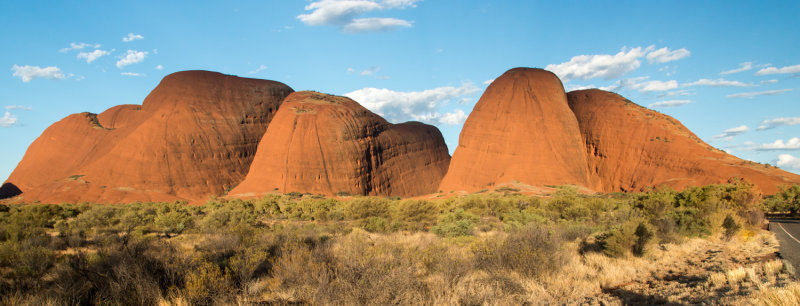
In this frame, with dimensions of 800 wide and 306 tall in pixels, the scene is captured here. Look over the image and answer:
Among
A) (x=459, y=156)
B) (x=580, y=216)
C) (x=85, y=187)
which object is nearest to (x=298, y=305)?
(x=580, y=216)

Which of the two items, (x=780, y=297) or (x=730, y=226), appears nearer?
(x=780, y=297)

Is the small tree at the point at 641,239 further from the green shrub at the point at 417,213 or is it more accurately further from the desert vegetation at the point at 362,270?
the green shrub at the point at 417,213

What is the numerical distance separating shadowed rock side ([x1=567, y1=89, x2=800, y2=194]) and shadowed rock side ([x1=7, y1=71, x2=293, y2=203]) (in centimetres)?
4286

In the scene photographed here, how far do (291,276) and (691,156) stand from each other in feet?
141

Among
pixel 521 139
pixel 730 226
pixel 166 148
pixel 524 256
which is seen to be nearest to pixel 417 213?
pixel 524 256

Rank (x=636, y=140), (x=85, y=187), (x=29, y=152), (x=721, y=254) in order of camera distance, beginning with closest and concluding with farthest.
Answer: (x=721, y=254) < (x=636, y=140) < (x=85, y=187) < (x=29, y=152)

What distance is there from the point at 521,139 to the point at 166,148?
140 ft

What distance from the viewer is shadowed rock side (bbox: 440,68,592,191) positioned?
3919 cm

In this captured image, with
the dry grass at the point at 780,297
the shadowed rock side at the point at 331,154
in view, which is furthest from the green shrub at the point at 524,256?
the shadowed rock side at the point at 331,154

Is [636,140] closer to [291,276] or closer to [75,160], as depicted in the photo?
[291,276]

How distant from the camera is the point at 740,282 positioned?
6.77m

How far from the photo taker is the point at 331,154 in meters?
47.9

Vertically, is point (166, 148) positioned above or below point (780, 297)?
above

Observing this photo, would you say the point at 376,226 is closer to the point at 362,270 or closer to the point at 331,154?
the point at 362,270
